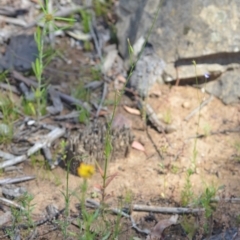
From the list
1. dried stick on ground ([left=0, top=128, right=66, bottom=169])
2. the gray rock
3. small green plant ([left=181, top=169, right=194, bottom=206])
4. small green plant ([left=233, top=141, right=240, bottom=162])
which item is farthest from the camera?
the gray rock

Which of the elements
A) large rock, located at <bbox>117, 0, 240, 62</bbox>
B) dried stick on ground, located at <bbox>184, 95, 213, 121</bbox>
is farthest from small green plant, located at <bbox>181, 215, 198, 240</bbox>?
large rock, located at <bbox>117, 0, 240, 62</bbox>

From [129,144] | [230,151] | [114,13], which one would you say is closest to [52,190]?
[129,144]

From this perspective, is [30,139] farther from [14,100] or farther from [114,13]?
[114,13]

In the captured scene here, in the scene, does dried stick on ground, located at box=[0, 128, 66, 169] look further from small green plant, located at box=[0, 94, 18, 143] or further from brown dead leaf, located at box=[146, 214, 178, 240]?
brown dead leaf, located at box=[146, 214, 178, 240]

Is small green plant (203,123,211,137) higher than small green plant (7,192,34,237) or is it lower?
higher

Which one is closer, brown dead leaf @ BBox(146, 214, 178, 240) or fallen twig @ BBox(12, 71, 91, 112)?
brown dead leaf @ BBox(146, 214, 178, 240)

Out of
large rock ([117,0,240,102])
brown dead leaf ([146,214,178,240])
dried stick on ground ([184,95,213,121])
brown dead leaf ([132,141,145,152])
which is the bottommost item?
brown dead leaf ([146,214,178,240])

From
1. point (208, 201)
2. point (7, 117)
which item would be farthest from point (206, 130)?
point (7, 117)

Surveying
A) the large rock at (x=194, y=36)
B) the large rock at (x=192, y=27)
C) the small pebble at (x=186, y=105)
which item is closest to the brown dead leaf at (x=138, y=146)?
the small pebble at (x=186, y=105)

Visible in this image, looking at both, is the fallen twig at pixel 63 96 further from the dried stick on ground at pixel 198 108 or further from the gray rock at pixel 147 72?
the dried stick on ground at pixel 198 108
